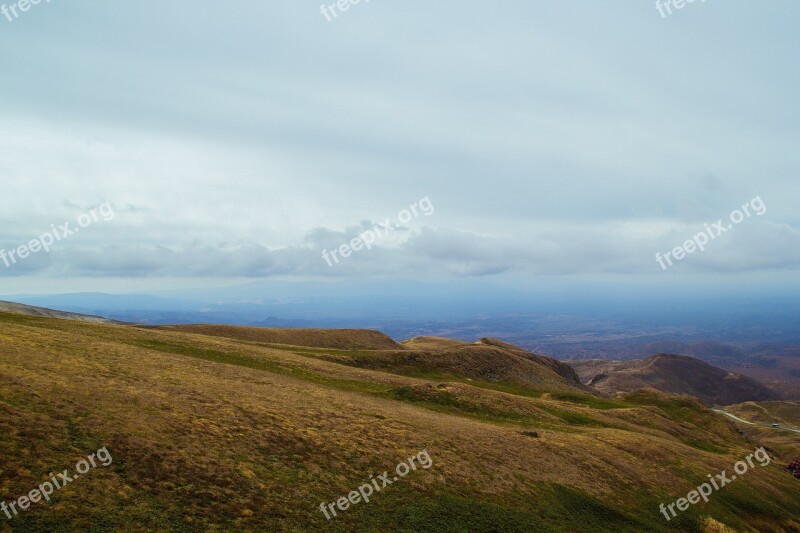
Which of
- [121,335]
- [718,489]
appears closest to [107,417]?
[121,335]

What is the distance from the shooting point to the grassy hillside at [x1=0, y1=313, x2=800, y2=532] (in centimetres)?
2158

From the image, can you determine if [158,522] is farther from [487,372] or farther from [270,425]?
[487,372]

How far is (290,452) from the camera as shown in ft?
97.5

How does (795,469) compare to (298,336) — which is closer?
(795,469)

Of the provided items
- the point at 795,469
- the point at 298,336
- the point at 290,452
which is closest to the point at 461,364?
the point at 298,336

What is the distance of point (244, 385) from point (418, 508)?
2191cm

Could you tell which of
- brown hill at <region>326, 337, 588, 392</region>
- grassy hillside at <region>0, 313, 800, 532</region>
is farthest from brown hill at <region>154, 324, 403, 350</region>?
grassy hillside at <region>0, 313, 800, 532</region>

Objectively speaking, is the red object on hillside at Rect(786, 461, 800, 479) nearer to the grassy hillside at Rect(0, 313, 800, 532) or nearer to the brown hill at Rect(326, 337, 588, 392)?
the grassy hillside at Rect(0, 313, 800, 532)

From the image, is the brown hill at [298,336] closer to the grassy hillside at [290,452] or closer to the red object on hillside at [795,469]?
→ the grassy hillside at [290,452]

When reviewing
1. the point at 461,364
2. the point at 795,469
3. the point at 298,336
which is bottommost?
the point at 795,469

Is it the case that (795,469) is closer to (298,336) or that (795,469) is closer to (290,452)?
(290,452)

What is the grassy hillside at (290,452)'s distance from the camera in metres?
21.6

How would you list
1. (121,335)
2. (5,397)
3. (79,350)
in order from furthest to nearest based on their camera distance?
(121,335) < (79,350) < (5,397)

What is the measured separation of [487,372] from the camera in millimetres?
96562
